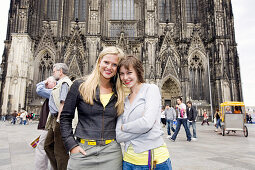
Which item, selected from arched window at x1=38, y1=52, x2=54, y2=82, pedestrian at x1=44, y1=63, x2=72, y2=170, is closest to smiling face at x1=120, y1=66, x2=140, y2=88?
pedestrian at x1=44, y1=63, x2=72, y2=170

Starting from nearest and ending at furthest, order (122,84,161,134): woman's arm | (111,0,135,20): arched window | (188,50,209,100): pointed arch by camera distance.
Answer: (122,84,161,134): woman's arm → (188,50,209,100): pointed arch → (111,0,135,20): arched window

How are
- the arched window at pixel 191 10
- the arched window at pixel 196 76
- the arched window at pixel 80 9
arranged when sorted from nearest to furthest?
the arched window at pixel 196 76 < the arched window at pixel 191 10 < the arched window at pixel 80 9

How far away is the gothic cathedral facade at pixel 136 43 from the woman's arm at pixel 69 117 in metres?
18.7

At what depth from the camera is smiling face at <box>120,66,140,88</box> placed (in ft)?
5.24

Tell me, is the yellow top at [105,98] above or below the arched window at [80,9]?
below

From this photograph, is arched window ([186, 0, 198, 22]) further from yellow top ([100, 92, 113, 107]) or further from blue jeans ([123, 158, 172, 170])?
blue jeans ([123, 158, 172, 170])

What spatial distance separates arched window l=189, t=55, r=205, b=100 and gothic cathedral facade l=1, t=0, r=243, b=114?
0.37 feet

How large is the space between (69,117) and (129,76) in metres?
0.60

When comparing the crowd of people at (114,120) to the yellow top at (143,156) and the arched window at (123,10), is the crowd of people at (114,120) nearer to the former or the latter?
the yellow top at (143,156)

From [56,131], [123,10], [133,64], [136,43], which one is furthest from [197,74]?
[133,64]

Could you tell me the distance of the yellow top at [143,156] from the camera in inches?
58.1

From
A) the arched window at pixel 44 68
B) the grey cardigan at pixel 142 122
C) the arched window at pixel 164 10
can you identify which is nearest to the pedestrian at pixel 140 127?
the grey cardigan at pixel 142 122

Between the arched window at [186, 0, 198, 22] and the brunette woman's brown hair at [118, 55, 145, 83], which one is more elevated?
the arched window at [186, 0, 198, 22]

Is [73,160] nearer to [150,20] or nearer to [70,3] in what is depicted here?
[150,20]
